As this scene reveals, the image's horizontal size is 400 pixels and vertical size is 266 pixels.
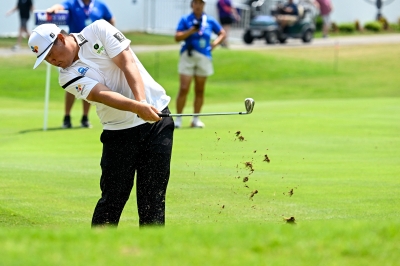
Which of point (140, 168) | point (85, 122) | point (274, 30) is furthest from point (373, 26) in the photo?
point (140, 168)

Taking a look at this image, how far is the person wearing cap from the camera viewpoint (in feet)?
19.1

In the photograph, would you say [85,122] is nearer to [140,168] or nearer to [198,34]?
[198,34]

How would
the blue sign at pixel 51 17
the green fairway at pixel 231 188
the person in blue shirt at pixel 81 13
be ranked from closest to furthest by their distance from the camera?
the green fairway at pixel 231 188
the blue sign at pixel 51 17
the person in blue shirt at pixel 81 13

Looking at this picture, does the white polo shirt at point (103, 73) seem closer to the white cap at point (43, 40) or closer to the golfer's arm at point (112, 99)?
→ the golfer's arm at point (112, 99)

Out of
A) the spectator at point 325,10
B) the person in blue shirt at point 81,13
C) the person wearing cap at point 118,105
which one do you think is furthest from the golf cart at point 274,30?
the person wearing cap at point 118,105

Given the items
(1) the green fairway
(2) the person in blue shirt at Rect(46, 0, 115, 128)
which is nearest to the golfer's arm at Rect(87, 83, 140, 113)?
(1) the green fairway

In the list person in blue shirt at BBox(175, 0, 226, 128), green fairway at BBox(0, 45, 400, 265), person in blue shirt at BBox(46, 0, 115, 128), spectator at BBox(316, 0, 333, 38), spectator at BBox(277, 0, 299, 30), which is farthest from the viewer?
spectator at BBox(316, 0, 333, 38)

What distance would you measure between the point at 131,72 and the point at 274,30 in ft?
88.5

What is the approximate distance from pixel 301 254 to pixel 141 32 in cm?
3214

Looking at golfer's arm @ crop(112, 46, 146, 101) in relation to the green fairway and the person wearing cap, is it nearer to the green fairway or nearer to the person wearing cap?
the person wearing cap

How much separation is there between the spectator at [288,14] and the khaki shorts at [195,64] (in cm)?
1854

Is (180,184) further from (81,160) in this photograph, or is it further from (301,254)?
(301,254)

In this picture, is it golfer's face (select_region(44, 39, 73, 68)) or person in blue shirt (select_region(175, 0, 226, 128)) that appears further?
person in blue shirt (select_region(175, 0, 226, 128))

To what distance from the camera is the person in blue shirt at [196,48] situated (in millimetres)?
13875
